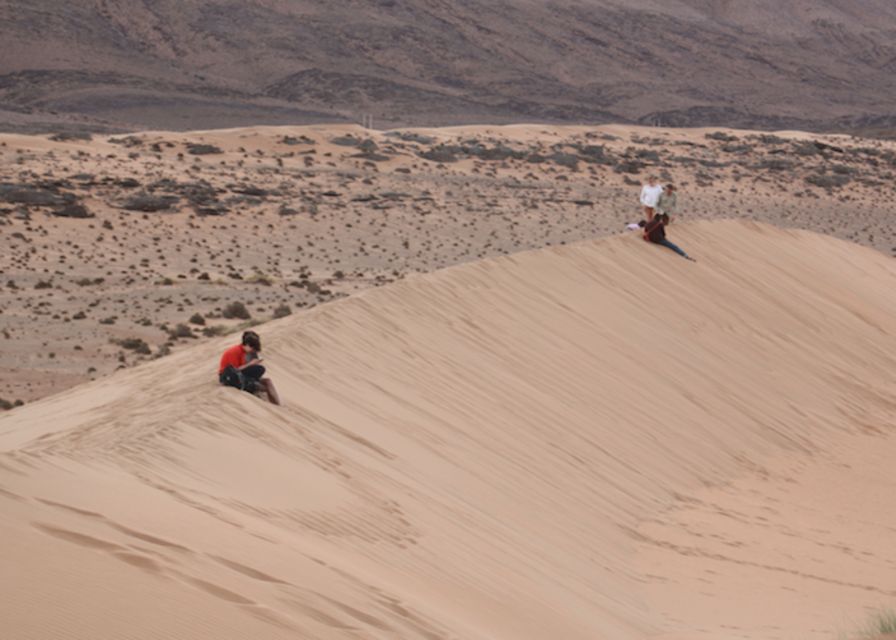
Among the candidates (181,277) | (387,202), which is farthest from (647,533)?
(387,202)

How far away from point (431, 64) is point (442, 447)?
8467cm

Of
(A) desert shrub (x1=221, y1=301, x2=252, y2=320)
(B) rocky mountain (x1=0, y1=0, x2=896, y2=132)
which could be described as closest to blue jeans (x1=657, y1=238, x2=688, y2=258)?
(A) desert shrub (x1=221, y1=301, x2=252, y2=320)

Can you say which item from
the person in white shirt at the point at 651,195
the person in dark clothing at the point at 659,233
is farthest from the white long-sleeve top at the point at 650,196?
the person in dark clothing at the point at 659,233

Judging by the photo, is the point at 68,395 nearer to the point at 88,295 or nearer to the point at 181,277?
the point at 88,295

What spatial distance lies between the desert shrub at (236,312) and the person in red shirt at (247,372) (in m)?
12.0

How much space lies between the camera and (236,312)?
23.0 metres

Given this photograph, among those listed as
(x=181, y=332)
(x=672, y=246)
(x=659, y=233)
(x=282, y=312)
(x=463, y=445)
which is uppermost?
(x=659, y=233)

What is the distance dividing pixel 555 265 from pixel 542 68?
8093 cm

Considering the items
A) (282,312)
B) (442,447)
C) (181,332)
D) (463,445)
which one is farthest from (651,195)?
(442,447)

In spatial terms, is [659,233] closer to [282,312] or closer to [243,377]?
[282,312]

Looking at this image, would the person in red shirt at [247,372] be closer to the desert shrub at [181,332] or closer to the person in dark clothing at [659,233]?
the person in dark clothing at [659,233]

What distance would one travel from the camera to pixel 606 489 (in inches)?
482

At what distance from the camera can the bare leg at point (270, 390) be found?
10.6m

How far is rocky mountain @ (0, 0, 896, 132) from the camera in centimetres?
8112
